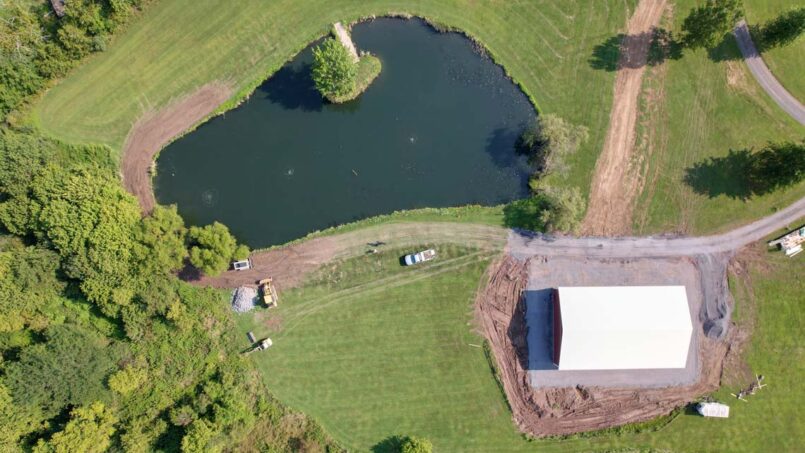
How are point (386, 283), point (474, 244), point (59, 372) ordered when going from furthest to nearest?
point (474, 244), point (386, 283), point (59, 372)

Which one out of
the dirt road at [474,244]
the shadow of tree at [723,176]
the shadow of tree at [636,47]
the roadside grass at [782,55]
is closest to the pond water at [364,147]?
the dirt road at [474,244]

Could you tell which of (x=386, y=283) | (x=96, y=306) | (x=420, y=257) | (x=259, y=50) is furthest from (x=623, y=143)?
(x=96, y=306)

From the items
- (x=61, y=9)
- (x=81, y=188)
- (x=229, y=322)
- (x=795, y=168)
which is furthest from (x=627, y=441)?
(x=61, y=9)

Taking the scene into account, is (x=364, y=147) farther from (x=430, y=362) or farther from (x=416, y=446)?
(x=416, y=446)

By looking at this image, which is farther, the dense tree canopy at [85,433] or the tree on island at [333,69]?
the tree on island at [333,69]

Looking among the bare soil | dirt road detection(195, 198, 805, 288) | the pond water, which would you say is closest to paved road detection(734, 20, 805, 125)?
dirt road detection(195, 198, 805, 288)

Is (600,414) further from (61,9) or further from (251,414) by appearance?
(61,9)

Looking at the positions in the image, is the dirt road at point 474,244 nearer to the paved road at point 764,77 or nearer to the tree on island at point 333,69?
the paved road at point 764,77
